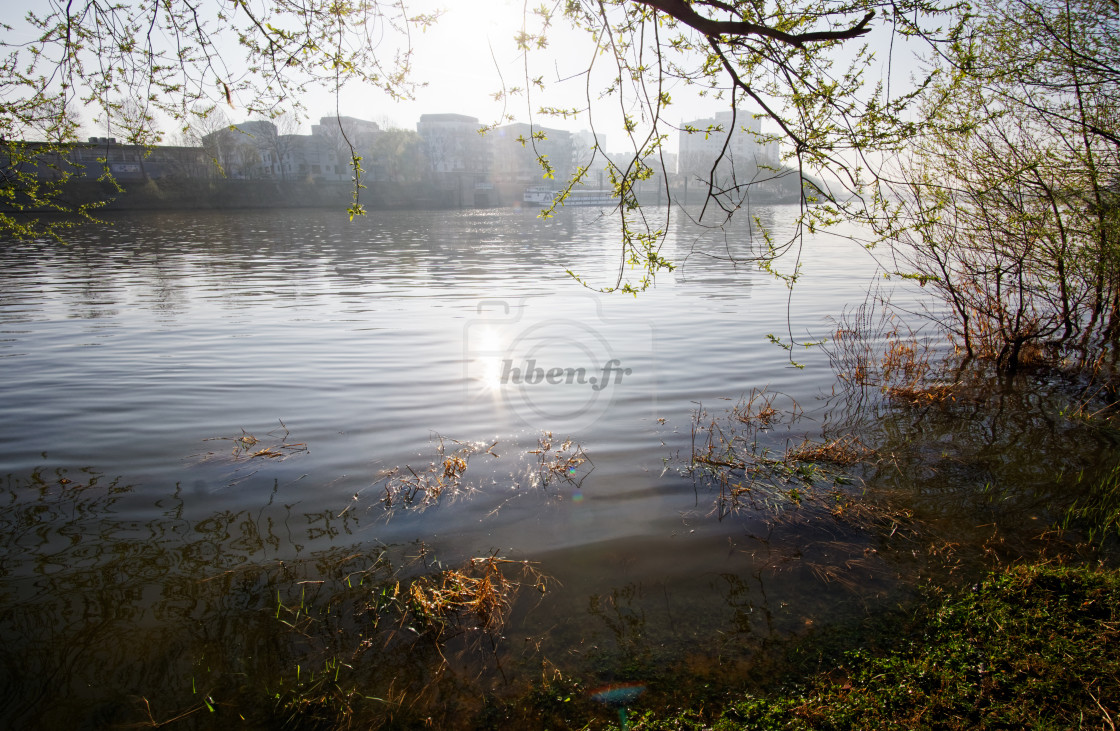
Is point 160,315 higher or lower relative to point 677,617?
higher

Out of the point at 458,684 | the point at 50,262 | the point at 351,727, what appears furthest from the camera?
the point at 50,262

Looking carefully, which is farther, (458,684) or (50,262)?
(50,262)

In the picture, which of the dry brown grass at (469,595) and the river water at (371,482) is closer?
the river water at (371,482)

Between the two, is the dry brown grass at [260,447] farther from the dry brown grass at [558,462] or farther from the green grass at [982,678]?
the green grass at [982,678]

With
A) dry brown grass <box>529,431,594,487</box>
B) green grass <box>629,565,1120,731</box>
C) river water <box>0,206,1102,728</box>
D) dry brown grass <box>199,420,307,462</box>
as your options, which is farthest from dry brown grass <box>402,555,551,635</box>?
dry brown grass <box>199,420,307,462</box>

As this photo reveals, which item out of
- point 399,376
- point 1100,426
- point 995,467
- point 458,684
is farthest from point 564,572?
point 1100,426

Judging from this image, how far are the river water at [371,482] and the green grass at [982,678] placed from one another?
20.7 inches

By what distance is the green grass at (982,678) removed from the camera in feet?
11.1

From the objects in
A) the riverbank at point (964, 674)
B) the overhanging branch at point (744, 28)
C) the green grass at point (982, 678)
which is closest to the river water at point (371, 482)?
the riverbank at point (964, 674)

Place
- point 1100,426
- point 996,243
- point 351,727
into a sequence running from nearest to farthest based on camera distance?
point 351,727 → point 1100,426 → point 996,243

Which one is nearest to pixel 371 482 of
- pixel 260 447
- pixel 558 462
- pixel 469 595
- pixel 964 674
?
pixel 260 447

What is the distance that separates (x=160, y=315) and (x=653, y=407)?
1425 cm

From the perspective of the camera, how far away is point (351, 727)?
384cm

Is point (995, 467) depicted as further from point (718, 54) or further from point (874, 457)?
point (718, 54)
